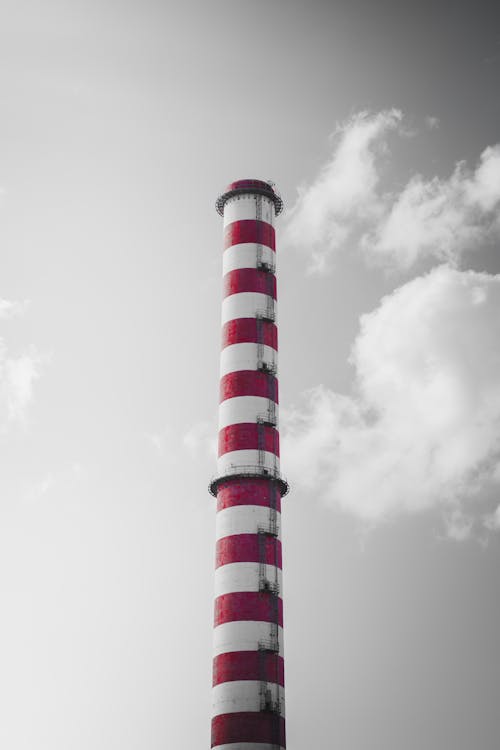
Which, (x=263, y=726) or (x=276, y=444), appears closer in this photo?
(x=263, y=726)

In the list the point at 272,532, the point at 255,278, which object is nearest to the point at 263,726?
the point at 272,532

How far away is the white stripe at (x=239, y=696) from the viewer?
117 ft

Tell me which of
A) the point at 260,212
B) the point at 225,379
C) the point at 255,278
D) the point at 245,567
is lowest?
the point at 245,567

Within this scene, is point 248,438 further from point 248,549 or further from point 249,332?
point 249,332

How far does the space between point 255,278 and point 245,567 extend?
15564 mm

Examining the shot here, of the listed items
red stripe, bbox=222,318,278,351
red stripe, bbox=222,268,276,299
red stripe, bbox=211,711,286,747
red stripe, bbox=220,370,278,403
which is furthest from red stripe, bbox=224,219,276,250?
red stripe, bbox=211,711,286,747

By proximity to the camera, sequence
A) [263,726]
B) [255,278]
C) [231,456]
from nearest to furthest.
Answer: [263,726]
[231,456]
[255,278]

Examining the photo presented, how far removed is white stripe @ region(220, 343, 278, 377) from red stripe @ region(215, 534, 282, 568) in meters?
8.79

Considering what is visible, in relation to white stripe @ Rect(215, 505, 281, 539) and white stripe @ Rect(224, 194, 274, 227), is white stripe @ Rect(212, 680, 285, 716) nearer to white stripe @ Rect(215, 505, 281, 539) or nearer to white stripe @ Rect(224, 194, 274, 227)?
white stripe @ Rect(215, 505, 281, 539)

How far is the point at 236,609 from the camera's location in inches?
1470

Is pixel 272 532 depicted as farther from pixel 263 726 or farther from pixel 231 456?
pixel 263 726

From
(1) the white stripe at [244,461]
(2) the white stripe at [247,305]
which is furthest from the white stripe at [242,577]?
(2) the white stripe at [247,305]

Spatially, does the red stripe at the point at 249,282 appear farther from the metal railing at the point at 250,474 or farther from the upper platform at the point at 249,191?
the metal railing at the point at 250,474

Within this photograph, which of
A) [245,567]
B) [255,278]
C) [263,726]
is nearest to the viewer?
[263,726]
